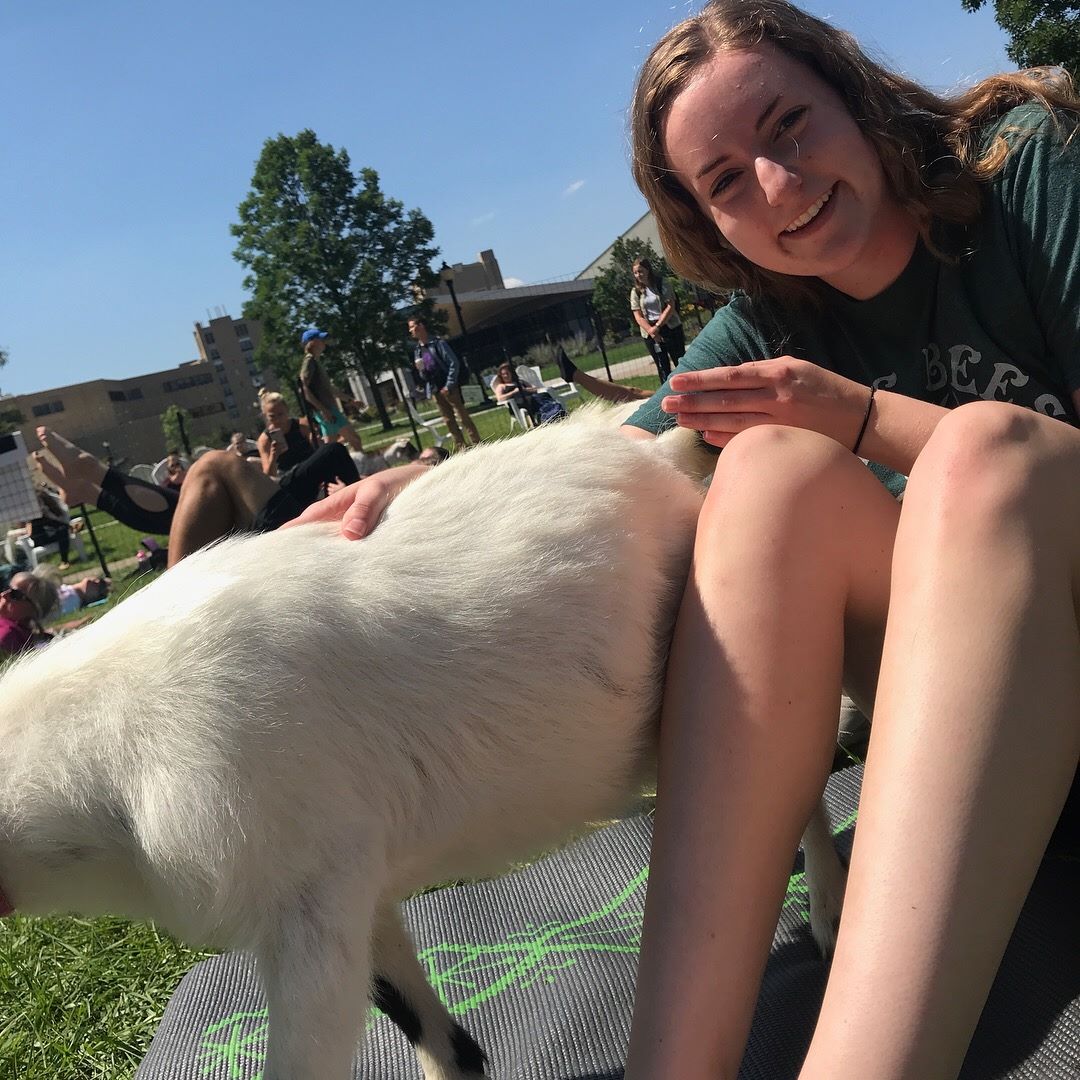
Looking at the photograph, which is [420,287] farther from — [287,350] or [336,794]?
[336,794]

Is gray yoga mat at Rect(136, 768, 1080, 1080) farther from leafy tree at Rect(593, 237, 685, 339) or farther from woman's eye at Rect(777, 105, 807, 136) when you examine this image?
leafy tree at Rect(593, 237, 685, 339)

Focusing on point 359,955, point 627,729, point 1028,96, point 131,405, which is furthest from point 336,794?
point 131,405

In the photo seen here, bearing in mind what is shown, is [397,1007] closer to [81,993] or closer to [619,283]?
[81,993]

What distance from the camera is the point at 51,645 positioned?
5.01ft

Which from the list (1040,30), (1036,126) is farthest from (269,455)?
(1040,30)

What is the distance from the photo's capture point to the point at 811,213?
2.03 m

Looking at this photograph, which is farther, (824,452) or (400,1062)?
(400,1062)

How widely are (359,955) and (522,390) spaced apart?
11.4 meters

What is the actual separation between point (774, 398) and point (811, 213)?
20.2 inches

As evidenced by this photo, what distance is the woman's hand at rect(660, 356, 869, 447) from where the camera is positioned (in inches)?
70.1

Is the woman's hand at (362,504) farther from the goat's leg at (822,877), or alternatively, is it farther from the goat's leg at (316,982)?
the goat's leg at (822,877)

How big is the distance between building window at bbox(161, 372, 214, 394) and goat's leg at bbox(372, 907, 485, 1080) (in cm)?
10096

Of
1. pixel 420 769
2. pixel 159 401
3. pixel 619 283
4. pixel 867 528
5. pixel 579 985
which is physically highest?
pixel 159 401

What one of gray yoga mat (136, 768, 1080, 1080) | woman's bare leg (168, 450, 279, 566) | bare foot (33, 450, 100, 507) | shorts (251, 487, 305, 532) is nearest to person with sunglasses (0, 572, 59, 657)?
bare foot (33, 450, 100, 507)
